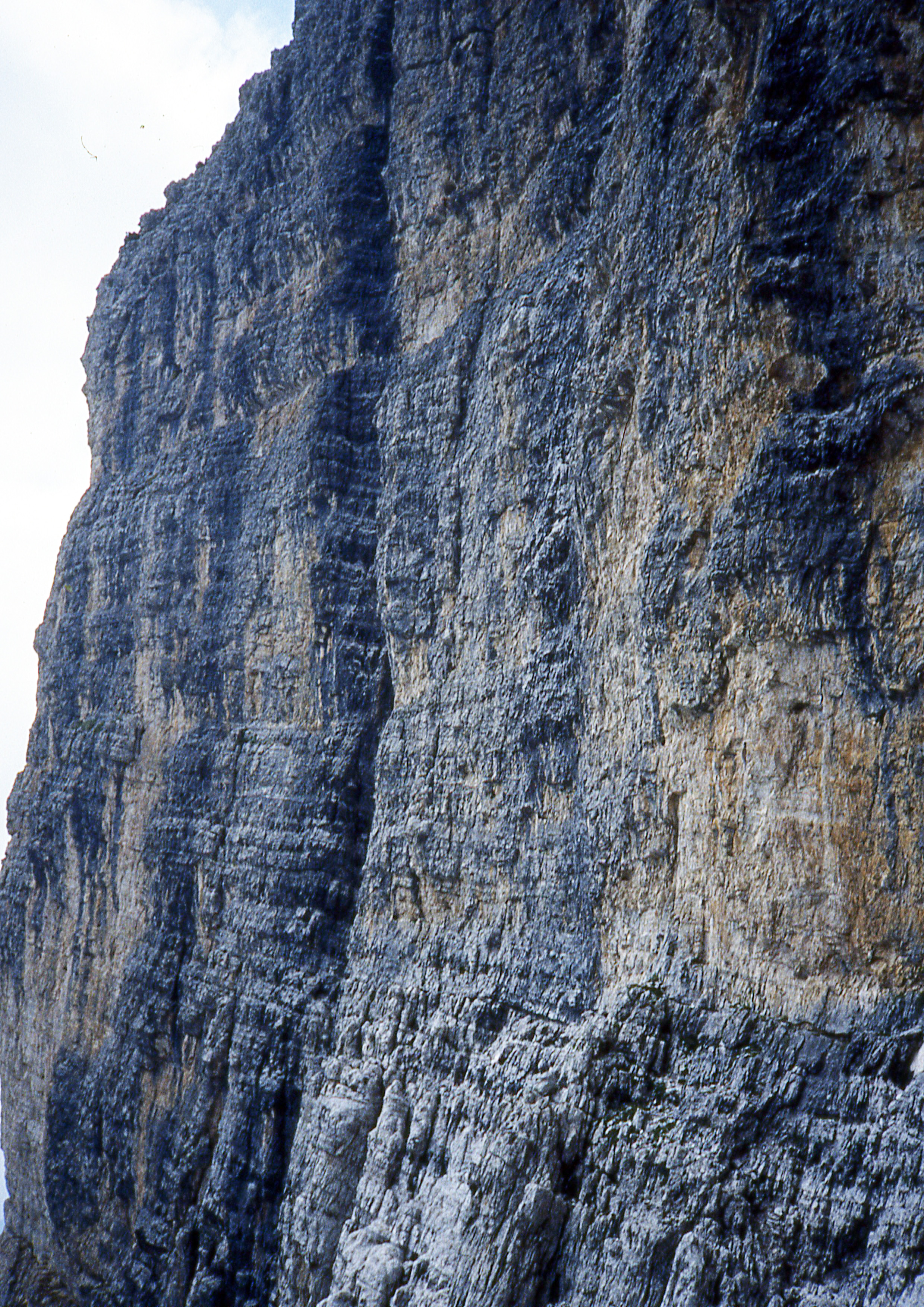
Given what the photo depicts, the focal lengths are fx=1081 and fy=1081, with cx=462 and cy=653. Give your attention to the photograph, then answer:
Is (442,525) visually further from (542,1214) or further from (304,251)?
(542,1214)

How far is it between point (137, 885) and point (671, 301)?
18.4 m

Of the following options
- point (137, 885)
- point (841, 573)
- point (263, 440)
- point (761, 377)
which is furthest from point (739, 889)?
point (137, 885)

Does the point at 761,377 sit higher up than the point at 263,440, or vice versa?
the point at 263,440

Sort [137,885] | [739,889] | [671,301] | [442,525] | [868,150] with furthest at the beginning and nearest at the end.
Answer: [137,885] < [442,525] < [671,301] < [739,889] < [868,150]

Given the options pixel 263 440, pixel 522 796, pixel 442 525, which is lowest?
pixel 522 796

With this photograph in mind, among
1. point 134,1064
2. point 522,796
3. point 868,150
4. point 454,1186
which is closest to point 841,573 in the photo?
point 868,150

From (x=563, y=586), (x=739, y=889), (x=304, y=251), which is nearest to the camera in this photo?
(x=739, y=889)

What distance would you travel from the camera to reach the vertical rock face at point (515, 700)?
35.7 feet

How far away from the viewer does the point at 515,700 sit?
52.1 ft

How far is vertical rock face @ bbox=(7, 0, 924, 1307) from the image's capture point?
10883 mm

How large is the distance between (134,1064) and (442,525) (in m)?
13.9

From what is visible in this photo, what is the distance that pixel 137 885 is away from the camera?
2500 cm

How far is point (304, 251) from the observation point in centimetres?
2233

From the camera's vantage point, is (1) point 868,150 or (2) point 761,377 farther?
(2) point 761,377
